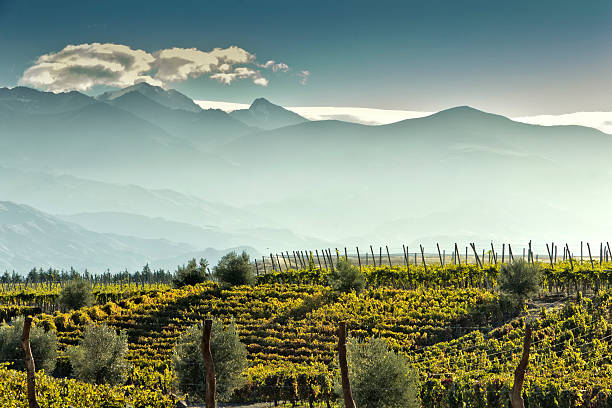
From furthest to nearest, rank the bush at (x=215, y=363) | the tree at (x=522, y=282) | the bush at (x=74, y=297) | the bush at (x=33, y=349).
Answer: the bush at (x=74, y=297), the tree at (x=522, y=282), the bush at (x=33, y=349), the bush at (x=215, y=363)

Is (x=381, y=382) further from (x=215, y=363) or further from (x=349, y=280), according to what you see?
(x=349, y=280)

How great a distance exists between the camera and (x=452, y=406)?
27625mm

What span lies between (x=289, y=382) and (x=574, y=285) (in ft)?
101

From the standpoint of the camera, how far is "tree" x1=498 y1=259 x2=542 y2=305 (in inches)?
1754

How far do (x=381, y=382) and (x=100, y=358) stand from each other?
65.6ft

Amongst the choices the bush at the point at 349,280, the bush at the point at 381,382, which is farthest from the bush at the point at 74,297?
the bush at the point at 381,382

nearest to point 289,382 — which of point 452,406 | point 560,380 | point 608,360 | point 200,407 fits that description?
point 200,407

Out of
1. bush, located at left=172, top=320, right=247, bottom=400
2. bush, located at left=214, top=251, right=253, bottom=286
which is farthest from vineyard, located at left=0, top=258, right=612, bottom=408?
bush, located at left=172, top=320, right=247, bottom=400

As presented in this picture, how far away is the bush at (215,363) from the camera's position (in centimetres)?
3109

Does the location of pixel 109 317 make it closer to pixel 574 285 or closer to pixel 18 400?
pixel 18 400

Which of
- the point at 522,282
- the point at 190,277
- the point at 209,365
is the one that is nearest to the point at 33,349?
the point at 209,365

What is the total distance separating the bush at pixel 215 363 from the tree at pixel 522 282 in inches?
929

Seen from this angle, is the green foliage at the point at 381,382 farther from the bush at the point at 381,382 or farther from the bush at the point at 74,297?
the bush at the point at 74,297

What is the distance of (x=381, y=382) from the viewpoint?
2431 cm
